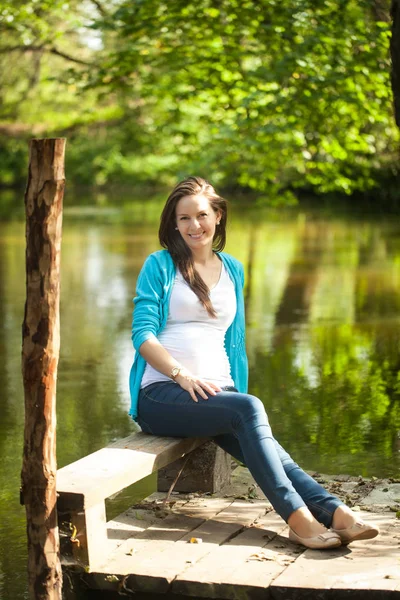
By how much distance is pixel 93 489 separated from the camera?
4.30 m

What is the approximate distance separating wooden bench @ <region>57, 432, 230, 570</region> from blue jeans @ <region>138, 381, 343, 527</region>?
192 millimetres

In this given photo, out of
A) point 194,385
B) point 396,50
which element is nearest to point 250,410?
point 194,385

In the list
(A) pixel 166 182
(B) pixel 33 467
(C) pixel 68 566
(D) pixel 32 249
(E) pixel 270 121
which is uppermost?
(A) pixel 166 182

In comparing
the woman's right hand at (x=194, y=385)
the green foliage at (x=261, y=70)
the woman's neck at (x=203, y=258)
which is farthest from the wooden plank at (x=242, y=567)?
the green foliage at (x=261, y=70)

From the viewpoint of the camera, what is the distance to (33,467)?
4.19 metres

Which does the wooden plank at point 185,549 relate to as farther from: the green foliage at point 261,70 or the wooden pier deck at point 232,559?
the green foliage at point 261,70

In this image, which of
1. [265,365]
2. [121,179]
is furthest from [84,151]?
[265,365]

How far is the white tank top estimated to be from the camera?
5.12 m

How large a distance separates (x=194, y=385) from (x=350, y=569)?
1133 mm

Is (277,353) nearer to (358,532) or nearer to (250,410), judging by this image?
(250,410)

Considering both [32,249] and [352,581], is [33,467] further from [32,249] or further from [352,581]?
[352,581]

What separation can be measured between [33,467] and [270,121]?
9637 mm

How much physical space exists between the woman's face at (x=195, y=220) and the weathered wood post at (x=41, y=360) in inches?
44.2

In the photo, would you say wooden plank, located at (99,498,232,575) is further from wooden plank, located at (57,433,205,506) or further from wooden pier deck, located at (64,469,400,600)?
wooden plank, located at (57,433,205,506)
